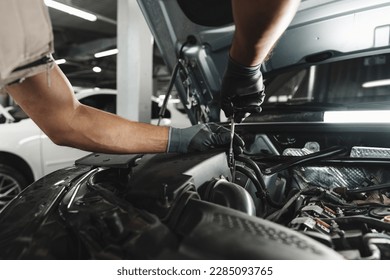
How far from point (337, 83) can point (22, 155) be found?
241 cm

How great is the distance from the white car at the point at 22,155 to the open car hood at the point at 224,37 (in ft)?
5.02

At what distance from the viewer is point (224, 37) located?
1.43 m

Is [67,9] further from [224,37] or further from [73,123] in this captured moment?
[73,123]

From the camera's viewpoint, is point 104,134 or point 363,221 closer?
point 363,221

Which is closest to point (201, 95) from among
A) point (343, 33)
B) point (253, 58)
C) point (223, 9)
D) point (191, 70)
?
point (191, 70)

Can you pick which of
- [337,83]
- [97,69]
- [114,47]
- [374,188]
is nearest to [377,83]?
[337,83]

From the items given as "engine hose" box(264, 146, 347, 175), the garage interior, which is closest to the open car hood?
"engine hose" box(264, 146, 347, 175)

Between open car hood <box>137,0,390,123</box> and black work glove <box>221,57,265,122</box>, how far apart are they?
0.37 m

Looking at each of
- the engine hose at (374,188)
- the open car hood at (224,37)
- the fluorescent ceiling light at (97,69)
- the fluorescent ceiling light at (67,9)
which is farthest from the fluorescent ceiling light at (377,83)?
the fluorescent ceiling light at (97,69)

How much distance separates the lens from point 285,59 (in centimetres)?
145

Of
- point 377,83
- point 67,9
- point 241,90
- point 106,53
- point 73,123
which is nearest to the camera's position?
point 73,123

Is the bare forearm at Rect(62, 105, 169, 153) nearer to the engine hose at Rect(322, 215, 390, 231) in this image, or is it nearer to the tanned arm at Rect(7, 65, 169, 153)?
the tanned arm at Rect(7, 65, 169, 153)

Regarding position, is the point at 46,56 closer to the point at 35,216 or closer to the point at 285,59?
the point at 35,216
